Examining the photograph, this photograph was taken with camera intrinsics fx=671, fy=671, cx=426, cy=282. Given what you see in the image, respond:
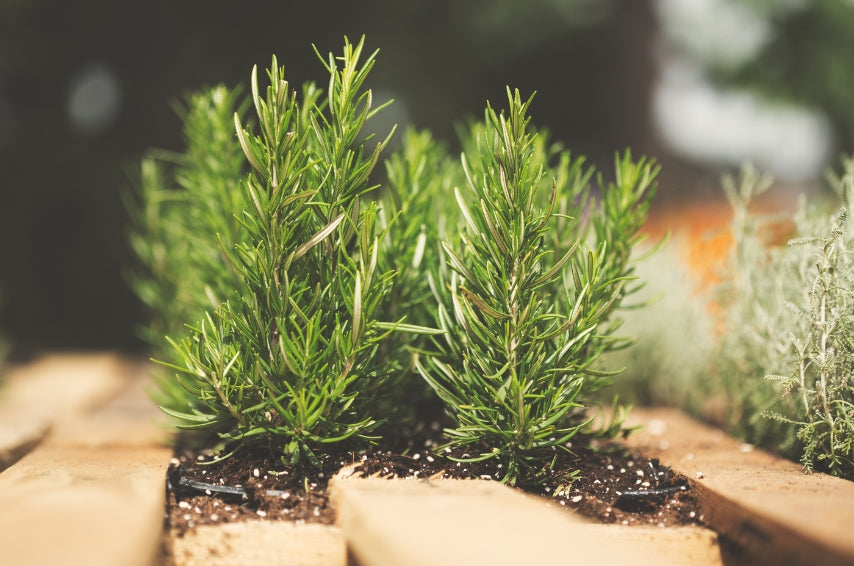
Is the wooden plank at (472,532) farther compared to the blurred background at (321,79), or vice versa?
the blurred background at (321,79)

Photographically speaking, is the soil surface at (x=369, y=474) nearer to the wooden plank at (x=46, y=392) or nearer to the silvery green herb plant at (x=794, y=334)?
the silvery green herb plant at (x=794, y=334)

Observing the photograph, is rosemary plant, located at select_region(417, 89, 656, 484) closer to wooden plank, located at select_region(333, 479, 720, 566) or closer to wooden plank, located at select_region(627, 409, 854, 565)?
wooden plank, located at select_region(333, 479, 720, 566)

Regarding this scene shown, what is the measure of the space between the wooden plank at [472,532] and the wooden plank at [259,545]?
0.14 feet

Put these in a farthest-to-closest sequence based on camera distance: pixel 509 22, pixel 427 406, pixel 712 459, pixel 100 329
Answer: pixel 509 22 < pixel 100 329 < pixel 427 406 < pixel 712 459

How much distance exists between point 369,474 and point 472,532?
1.12 feet

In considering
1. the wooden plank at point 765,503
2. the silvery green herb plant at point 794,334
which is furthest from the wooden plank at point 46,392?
the silvery green herb plant at point 794,334

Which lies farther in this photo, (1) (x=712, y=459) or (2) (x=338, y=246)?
(1) (x=712, y=459)

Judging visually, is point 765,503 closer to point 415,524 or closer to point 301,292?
point 415,524

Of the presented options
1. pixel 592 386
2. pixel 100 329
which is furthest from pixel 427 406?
pixel 100 329

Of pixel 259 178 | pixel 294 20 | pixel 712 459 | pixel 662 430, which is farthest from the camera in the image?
pixel 294 20

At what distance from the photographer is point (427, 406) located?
1.63 m

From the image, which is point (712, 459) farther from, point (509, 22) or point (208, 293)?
point (509, 22)

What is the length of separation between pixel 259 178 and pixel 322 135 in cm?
14

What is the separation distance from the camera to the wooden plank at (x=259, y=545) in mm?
1028
